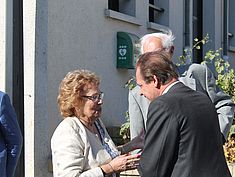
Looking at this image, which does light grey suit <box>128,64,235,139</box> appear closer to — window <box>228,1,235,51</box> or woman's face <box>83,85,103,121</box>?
woman's face <box>83,85,103,121</box>

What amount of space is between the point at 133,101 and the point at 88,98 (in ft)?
1.78

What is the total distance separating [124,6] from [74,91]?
5.43 meters

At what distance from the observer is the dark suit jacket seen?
3.18 metres

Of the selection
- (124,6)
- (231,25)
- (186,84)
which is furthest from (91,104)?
(231,25)

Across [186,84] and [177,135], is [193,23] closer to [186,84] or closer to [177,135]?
[186,84]

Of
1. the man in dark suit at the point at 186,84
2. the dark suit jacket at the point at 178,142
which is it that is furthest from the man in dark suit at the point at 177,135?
the man in dark suit at the point at 186,84

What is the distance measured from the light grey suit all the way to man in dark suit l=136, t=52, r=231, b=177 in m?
1.04

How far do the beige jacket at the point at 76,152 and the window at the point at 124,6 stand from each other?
539 centimetres

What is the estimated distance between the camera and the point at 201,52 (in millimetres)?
12984

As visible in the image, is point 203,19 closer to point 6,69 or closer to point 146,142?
point 6,69

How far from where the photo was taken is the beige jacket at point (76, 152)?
12.4ft

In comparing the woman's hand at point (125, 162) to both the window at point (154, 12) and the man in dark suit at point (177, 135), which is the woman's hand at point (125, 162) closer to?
the man in dark suit at point (177, 135)

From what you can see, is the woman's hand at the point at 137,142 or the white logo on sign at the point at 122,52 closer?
the woman's hand at the point at 137,142

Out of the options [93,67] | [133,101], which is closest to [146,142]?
[133,101]
